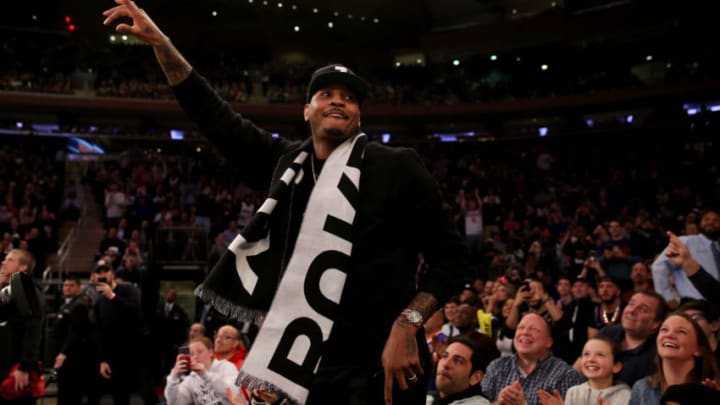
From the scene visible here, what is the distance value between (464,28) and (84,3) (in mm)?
12643

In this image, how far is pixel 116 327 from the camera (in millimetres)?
7539

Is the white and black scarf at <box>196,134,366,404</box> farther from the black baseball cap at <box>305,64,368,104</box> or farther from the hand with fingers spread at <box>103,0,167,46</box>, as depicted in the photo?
the hand with fingers spread at <box>103,0,167,46</box>

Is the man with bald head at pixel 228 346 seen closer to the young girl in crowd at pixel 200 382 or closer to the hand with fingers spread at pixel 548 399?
the young girl in crowd at pixel 200 382

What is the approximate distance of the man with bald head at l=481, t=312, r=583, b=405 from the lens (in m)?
4.52

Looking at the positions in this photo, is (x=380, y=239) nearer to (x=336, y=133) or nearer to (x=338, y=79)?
(x=336, y=133)

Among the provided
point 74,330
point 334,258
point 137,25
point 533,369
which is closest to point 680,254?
point 533,369

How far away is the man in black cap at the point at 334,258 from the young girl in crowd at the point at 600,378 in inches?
87.5

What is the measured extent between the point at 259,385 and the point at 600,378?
2.67 metres

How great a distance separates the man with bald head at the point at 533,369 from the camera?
178 inches

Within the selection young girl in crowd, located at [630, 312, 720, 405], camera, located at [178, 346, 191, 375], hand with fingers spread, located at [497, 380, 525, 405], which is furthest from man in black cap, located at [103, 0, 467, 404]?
camera, located at [178, 346, 191, 375]

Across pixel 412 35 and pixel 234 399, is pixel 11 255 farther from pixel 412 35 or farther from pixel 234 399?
pixel 412 35

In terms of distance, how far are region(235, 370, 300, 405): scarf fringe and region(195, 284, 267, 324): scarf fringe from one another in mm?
161

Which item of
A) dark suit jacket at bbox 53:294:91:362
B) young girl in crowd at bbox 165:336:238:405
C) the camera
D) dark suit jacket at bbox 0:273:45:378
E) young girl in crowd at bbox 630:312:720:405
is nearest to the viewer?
young girl in crowd at bbox 630:312:720:405

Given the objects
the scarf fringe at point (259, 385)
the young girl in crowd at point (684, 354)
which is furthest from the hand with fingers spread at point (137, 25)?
the young girl in crowd at point (684, 354)
